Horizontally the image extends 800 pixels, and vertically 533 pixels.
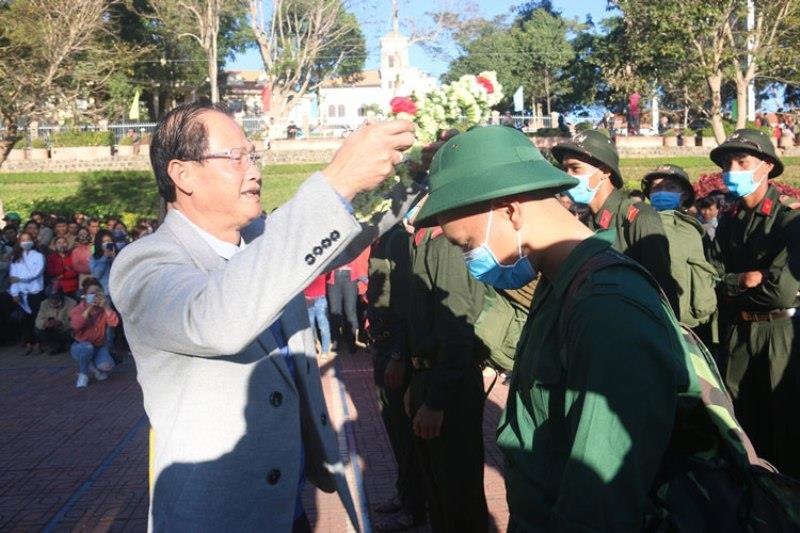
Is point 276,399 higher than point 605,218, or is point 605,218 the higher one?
point 605,218

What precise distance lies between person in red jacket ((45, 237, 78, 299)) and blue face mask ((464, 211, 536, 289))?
1115 cm

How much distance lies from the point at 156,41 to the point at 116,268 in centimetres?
4740

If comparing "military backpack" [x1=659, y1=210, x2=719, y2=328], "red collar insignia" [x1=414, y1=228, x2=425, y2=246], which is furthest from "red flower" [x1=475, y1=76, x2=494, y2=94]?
"military backpack" [x1=659, y1=210, x2=719, y2=328]

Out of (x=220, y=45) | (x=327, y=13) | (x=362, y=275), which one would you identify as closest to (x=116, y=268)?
(x=362, y=275)

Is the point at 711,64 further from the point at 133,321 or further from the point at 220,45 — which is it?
the point at 220,45

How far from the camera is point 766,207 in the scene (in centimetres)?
525

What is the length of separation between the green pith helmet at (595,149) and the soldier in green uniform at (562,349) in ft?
9.11

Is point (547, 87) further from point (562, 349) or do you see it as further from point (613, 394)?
point (613, 394)

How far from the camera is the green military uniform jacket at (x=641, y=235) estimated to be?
15.0 ft

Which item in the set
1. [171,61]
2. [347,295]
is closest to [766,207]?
[347,295]

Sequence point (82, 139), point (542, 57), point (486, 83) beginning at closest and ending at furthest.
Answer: point (486, 83) → point (82, 139) → point (542, 57)

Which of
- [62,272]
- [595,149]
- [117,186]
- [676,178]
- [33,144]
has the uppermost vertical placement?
[33,144]

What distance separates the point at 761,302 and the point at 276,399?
12.4 ft

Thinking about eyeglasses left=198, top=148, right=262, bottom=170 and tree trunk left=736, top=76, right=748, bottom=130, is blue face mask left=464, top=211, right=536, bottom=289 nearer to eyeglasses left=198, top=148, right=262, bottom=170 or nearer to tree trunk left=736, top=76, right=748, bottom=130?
eyeglasses left=198, top=148, right=262, bottom=170
